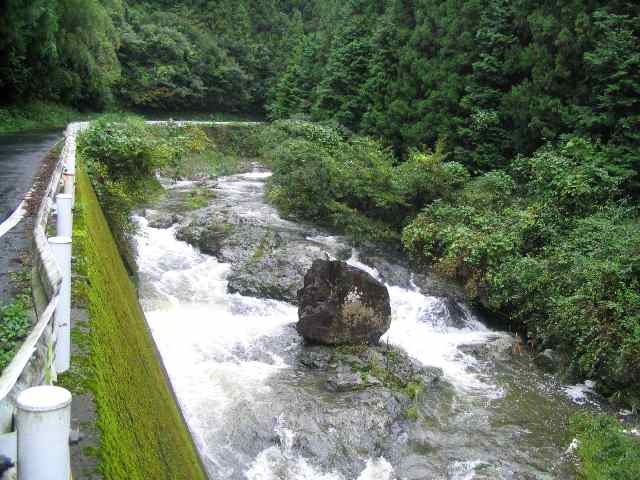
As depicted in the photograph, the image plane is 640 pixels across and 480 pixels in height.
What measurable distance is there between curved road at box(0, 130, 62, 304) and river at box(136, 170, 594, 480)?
3177 mm

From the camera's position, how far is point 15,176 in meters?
11.8

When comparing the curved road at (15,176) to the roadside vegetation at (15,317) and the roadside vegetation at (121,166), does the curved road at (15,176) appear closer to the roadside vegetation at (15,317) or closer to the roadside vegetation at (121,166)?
the roadside vegetation at (15,317)

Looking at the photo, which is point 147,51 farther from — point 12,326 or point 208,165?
point 12,326

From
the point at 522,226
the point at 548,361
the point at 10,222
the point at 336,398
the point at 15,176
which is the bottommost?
the point at 548,361

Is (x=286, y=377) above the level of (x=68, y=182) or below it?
below

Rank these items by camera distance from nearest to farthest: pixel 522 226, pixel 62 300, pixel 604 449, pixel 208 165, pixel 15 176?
pixel 62 300, pixel 604 449, pixel 15 176, pixel 522 226, pixel 208 165

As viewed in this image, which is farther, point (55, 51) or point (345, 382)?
point (55, 51)

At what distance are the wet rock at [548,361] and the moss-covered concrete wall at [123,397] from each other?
26.9 feet

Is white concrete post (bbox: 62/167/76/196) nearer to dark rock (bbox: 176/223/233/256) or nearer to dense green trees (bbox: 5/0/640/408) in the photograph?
dark rock (bbox: 176/223/233/256)

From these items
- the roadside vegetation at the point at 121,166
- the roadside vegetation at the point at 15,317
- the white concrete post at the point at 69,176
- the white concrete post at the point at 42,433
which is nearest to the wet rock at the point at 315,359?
the roadside vegetation at the point at 121,166

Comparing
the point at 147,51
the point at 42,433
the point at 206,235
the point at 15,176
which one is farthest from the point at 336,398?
the point at 147,51

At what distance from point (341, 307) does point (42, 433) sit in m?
9.45

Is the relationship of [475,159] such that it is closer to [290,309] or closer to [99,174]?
[290,309]

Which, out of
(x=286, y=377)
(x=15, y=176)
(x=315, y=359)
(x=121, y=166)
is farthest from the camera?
(x=121, y=166)
